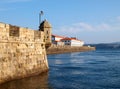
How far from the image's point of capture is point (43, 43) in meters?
29.4

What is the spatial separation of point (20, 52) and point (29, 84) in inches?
133

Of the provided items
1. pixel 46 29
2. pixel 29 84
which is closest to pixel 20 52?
pixel 29 84

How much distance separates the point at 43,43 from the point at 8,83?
928 cm

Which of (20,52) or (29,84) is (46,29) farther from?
(29,84)

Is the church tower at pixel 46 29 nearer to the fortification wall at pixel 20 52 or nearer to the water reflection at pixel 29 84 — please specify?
the fortification wall at pixel 20 52

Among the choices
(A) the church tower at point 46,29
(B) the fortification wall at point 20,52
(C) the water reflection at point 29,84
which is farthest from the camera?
(A) the church tower at point 46,29

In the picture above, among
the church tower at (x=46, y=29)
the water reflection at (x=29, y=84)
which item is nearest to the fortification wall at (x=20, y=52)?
the water reflection at (x=29, y=84)

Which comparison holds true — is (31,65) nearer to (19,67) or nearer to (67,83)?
(19,67)

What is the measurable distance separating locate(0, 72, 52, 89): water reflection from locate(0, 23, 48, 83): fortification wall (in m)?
0.44

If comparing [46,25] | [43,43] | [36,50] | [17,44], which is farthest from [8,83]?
[46,25]

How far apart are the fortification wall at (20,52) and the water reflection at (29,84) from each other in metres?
0.44

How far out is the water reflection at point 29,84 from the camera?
66.8 feet

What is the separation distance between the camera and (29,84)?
21891mm

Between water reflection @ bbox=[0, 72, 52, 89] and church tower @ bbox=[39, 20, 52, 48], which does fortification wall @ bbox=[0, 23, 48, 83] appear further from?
church tower @ bbox=[39, 20, 52, 48]
